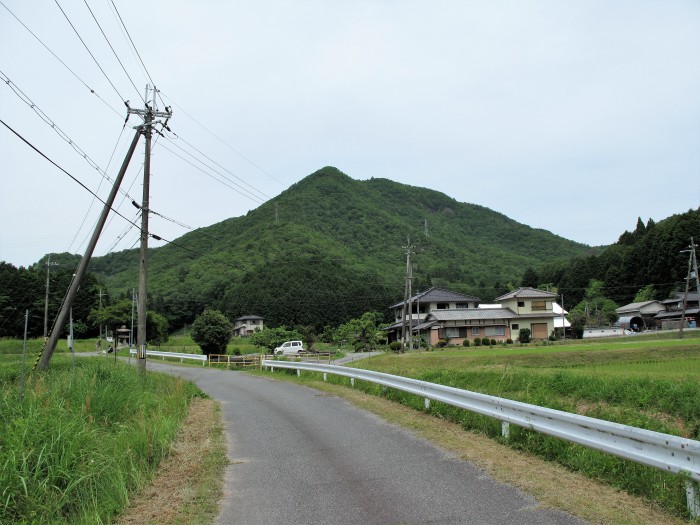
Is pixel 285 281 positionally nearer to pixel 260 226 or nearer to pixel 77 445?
pixel 260 226

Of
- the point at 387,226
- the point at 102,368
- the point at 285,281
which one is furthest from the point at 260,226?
the point at 102,368

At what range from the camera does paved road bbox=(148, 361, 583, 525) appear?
4.92m

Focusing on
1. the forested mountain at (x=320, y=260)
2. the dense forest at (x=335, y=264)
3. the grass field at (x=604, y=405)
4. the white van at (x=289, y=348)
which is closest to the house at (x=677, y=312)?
the dense forest at (x=335, y=264)

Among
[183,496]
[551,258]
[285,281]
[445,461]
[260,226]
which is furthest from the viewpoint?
[551,258]

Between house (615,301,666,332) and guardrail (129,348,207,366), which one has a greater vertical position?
house (615,301,666,332)

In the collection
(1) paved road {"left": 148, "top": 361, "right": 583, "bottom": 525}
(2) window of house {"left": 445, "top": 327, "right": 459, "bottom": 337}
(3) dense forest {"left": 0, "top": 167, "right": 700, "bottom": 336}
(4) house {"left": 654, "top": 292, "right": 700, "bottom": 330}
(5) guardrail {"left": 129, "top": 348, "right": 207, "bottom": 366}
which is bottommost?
(1) paved road {"left": 148, "top": 361, "right": 583, "bottom": 525}

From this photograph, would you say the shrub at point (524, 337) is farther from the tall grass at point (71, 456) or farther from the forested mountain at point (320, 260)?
the tall grass at point (71, 456)

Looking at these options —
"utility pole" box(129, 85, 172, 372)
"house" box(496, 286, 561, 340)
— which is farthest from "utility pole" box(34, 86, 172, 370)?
"house" box(496, 286, 561, 340)

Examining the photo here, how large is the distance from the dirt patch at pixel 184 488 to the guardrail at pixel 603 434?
4.03 metres

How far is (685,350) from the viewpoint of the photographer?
2733cm

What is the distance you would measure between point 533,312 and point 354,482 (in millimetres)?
59413

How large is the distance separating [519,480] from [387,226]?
8019 cm

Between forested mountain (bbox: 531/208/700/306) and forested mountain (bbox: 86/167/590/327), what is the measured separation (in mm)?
9058

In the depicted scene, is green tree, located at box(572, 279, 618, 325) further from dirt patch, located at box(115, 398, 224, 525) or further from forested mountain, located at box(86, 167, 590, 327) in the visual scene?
dirt patch, located at box(115, 398, 224, 525)
